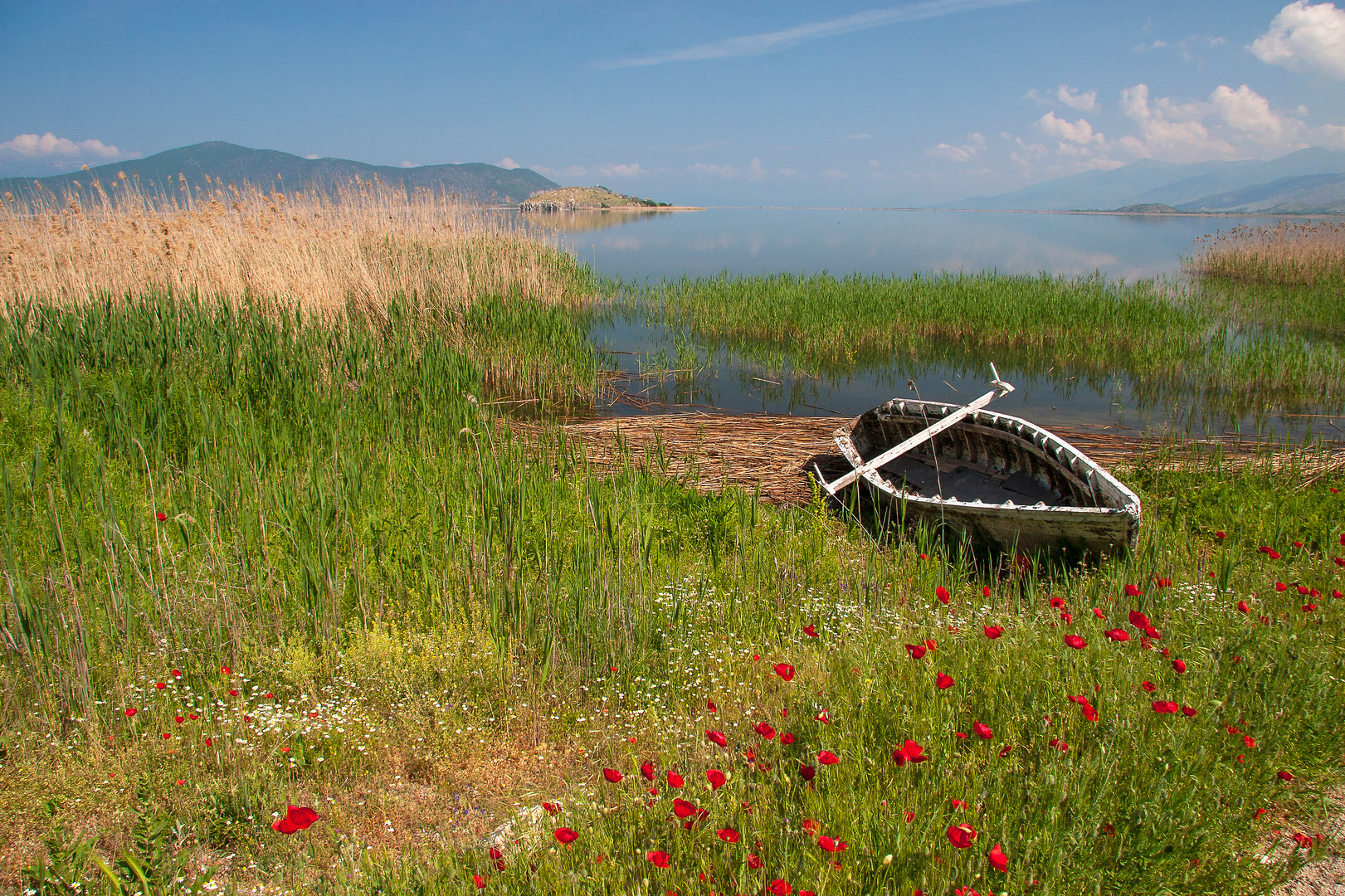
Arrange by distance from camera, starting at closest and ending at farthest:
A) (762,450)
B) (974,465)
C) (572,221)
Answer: (974,465), (762,450), (572,221)

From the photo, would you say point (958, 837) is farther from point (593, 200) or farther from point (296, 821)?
point (593, 200)

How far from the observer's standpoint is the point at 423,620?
3.27 m

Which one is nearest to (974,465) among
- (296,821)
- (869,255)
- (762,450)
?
(762,450)

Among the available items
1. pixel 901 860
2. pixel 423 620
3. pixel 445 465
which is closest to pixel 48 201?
pixel 445 465

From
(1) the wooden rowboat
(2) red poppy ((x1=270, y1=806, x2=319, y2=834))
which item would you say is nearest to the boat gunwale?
(1) the wooden rowboat

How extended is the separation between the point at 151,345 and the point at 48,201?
775 centimetres

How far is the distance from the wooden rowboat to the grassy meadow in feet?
0.82

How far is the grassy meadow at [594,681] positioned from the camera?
175cm

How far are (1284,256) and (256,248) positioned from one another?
24.3 meters

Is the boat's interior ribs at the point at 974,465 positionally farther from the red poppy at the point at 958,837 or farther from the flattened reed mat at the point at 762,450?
the red poppy at the point at 958,837

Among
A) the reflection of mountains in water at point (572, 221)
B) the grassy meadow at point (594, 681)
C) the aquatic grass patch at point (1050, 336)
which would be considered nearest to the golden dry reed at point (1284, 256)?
the aquatic grass patch at point (1050, 336)

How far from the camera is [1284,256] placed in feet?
61.5

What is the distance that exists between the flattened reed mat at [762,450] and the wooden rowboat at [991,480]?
62cm

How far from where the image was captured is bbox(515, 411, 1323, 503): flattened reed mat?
19.8 ft
